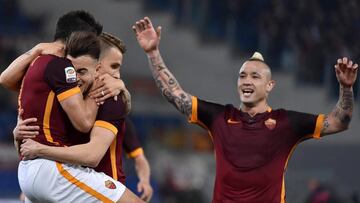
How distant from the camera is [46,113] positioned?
5648 mm

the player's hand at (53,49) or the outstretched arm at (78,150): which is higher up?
the player's hand at (53,49)

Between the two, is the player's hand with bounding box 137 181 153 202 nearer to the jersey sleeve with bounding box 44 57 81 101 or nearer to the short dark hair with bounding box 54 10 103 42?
the short dark hair with bounding box 54 10 103 42

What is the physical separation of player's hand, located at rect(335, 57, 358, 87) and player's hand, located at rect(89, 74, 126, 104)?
4.64 ft

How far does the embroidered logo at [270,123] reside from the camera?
6512 mm

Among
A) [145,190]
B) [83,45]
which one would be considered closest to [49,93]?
[83,45]

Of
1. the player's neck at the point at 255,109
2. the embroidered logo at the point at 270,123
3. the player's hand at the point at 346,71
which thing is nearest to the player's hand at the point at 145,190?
the player's neck at the point at 255,109

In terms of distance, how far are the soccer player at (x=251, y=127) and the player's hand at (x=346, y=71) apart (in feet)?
0.04

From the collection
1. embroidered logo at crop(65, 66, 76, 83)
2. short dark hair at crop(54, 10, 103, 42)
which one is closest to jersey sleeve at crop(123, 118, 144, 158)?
short dark hair at crop(54, 10, 103, 42)

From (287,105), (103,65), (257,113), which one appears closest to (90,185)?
(103,65)

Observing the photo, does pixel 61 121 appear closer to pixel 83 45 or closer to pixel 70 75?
pixel 70 75

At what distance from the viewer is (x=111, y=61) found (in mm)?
6207

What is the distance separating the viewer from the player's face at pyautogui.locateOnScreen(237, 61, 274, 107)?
657 centimetres

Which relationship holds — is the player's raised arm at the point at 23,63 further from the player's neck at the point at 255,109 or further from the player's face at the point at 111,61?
the player's neck at the point at 255,109

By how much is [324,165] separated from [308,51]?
103 inches
